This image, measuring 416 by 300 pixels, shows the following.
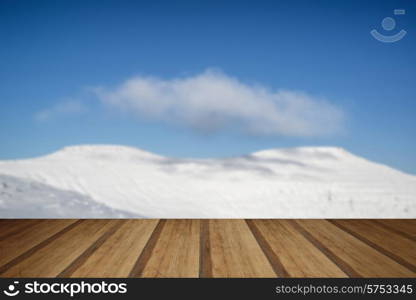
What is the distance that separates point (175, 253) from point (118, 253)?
320 millimetres

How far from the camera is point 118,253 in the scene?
2697 millimetres

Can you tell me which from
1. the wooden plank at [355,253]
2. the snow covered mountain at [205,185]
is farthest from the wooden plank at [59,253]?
the wooden plank at [355,253]

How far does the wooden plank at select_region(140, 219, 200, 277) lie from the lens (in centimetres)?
233

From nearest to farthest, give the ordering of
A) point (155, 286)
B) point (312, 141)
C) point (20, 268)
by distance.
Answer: point (155, 286) → point (20, 268) → point (312, 141)

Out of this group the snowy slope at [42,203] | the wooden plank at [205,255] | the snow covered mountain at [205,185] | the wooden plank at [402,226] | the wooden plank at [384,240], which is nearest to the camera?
the wooden plank at [205,255]

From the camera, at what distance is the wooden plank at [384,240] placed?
2699mm

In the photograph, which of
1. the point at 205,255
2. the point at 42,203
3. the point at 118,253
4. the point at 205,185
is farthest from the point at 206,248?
the point at 42,203

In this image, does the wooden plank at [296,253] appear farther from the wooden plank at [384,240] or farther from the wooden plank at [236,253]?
the wooden plank at [384,240]

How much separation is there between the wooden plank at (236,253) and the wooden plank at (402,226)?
44.8 inches

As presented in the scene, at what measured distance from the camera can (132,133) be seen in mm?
4652

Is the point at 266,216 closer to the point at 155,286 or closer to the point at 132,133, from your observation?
the point at 132,133

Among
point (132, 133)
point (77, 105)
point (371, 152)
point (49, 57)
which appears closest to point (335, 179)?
point (371, 152)

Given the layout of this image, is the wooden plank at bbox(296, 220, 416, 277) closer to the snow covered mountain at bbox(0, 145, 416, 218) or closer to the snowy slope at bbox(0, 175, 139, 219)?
the snow covered mountain at bbox(0, 145, 416, 218)

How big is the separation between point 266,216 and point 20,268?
2842mm
